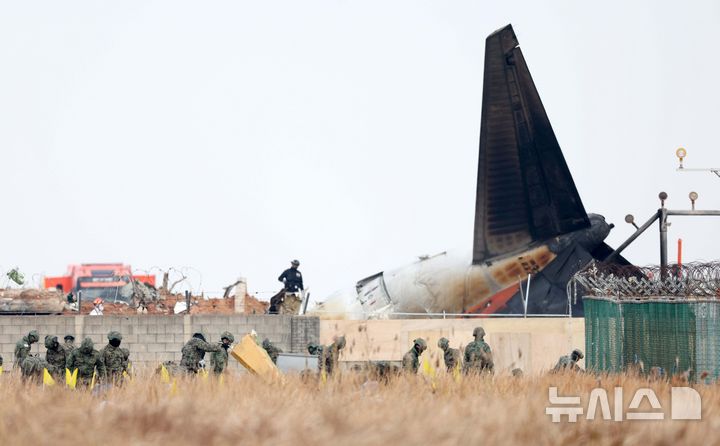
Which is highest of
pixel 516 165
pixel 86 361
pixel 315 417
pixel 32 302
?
pixel 516 165

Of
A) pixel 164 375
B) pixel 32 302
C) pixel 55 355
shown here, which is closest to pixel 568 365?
pixel 164 375

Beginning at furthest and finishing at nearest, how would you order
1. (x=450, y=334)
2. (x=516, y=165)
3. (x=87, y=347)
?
(x=516, y=165)
(x=450, y=334)
(x=87, y=347)

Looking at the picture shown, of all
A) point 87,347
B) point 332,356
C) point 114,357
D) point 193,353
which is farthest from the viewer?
point 193,353

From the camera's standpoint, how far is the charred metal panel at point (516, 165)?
4038cm

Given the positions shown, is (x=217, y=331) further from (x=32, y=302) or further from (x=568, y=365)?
(x=568, y=365)

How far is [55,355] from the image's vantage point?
25.0m

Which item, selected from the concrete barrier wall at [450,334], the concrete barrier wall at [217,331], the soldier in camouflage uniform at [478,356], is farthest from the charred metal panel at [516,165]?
the soldier in camouflage uniform at [478,356]

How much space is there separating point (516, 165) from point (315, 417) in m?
28.4

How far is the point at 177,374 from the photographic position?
2180cm

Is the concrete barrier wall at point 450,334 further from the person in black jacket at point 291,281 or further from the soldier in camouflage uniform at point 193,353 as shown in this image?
the soldier in camouflage uniform at point 193,353

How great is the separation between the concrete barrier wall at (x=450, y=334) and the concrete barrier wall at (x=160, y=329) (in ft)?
3.60

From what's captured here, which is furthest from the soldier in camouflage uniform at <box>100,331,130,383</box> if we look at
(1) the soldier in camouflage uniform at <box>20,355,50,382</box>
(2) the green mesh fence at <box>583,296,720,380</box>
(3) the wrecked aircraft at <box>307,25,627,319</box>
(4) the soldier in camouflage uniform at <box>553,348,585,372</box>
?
(3) the wrecked aircraft at <box>307,25,627,319</box>

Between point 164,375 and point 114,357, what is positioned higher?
point 114,357

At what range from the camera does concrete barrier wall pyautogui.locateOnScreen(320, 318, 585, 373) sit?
35.3m
